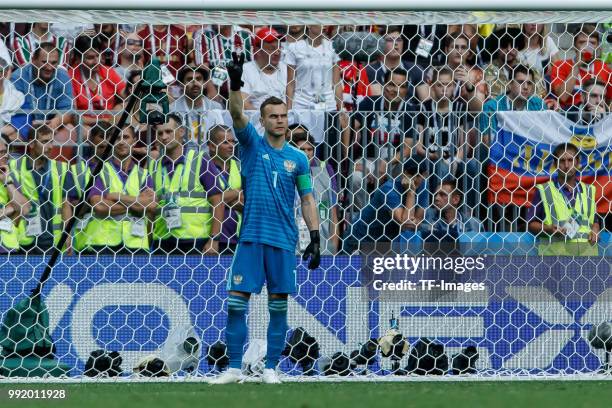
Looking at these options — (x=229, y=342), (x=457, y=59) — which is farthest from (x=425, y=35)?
(x=229, y=342)

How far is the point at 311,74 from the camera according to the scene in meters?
7.99

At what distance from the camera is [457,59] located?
8.10 meters

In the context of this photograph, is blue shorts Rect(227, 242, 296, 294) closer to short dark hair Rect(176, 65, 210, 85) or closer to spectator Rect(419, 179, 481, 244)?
spectator Rect(419, 179, 481, 244)

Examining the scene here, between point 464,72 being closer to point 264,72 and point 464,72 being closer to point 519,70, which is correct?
point 519,70

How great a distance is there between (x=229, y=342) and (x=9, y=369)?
1655 millimetres

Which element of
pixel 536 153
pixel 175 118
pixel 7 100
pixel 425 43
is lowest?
pixel 536 153

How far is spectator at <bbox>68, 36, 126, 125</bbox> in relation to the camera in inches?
305

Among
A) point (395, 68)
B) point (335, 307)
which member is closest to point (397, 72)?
point (395, 68)

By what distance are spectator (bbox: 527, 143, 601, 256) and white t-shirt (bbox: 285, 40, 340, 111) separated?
1.63 metres

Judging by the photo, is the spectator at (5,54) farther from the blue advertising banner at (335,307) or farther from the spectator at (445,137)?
the spectator at (445,137)

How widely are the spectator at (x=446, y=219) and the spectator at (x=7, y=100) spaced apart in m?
2.84

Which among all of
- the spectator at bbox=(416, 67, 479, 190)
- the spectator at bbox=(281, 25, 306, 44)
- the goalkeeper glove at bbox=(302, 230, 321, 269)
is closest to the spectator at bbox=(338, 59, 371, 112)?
the spectator at bbox=(281, 25, 306, 44)

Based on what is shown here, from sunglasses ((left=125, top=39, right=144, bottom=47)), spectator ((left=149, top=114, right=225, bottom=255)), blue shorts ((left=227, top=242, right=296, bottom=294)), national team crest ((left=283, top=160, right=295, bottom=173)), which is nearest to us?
blue shorts ((left=227, top=242, right=296, bottom=294))

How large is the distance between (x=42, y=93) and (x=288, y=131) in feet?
5.62
